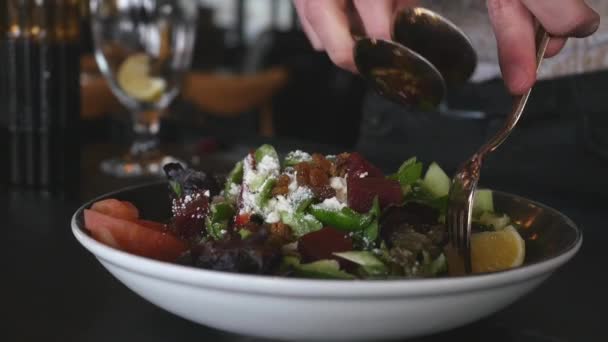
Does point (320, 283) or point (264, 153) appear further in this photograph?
point (264, 153)

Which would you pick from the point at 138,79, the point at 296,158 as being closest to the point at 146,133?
the point at 138,79

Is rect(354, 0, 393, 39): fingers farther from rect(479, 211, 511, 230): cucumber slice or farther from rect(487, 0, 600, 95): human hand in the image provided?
rect(479, 211, 511, 230): cucumber slice

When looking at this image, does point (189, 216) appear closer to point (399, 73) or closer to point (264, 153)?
point (264, 153)

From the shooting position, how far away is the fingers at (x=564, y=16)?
955mm

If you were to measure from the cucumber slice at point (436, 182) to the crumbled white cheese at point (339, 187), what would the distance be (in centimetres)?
19

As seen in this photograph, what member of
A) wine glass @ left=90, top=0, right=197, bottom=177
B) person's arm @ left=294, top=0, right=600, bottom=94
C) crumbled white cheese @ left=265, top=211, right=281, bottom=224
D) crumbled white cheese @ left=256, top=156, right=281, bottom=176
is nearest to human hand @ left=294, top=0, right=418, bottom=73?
person's arm @ left=294, top=0, right=600, bottom=94

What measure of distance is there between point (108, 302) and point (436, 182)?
1.55 feet

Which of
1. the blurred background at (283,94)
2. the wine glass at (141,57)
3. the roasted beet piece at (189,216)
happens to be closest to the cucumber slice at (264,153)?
the roasted beet piece at (189,216)

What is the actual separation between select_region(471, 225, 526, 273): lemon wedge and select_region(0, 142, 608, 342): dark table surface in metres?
0.06

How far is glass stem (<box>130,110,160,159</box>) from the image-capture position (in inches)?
75.2

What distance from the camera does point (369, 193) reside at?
2.82 ft

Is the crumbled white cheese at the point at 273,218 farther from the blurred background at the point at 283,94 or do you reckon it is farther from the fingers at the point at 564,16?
the blurred background at the point at 283,94

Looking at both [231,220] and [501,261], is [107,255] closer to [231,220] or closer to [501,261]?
[231,220]

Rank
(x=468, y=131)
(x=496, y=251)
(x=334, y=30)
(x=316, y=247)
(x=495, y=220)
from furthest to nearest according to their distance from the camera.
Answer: (x=468, y=131), (x=334, y=30), (x=495, y=220), (x=496, y=251), (x=316, y=247)
